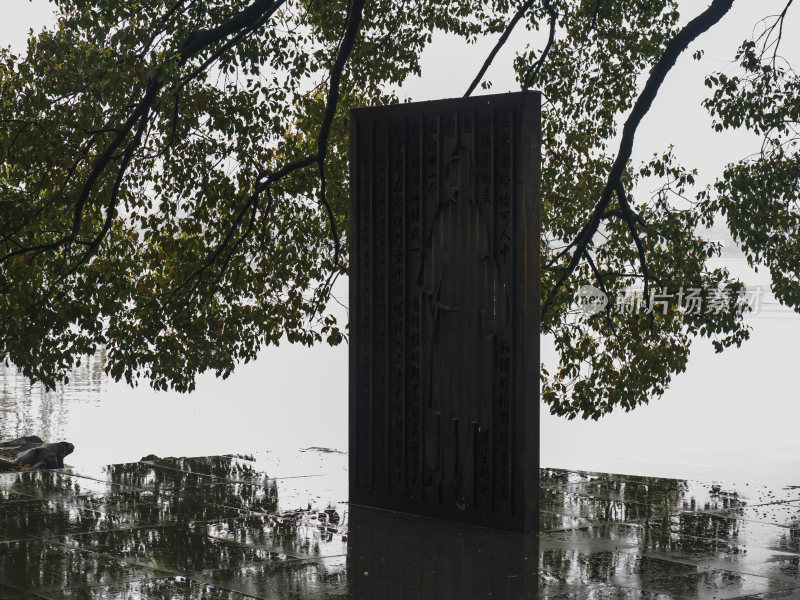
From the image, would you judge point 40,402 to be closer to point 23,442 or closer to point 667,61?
point 23,442

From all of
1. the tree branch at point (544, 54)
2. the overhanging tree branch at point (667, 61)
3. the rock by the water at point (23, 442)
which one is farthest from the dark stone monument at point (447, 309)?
the rock by the water at point (23, 442)

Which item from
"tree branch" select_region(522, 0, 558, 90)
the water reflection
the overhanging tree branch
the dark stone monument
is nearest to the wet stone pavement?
the dark stone monument

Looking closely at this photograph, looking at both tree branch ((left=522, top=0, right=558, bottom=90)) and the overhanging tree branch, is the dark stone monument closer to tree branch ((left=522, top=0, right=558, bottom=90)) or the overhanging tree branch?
the overhanging tree branch

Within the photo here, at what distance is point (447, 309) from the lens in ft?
25.5

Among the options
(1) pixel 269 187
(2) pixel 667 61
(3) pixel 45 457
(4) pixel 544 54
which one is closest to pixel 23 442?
(3) pixel 45 457

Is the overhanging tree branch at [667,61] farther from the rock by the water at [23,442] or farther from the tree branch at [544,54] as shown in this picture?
the rock by the water at [23,442]

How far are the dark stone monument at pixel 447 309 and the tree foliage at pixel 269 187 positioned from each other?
3.08 metres

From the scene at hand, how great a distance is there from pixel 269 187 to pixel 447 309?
5.26 metres

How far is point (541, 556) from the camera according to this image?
21.8 ft

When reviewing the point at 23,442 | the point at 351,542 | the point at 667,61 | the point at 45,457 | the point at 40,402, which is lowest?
the point at 351,542

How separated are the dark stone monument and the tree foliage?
10.1 feet

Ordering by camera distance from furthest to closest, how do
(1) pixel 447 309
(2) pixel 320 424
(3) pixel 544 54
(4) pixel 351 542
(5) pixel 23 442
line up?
(2) pixel 320 424, (5) pixel 23 442, (3) pixel 544 54, (1) pixel 447 309, (4) pixel 351 542

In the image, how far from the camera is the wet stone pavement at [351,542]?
582 cm

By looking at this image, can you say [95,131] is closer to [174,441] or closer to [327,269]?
[327,269]
